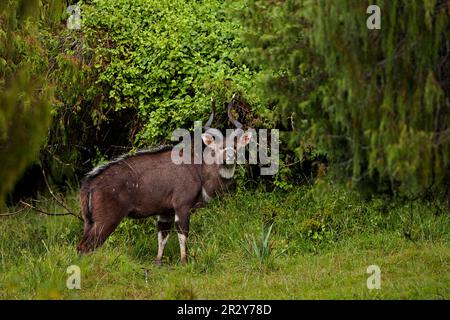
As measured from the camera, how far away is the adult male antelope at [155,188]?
445 inches

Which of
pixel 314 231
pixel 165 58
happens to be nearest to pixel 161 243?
pixel 314 231

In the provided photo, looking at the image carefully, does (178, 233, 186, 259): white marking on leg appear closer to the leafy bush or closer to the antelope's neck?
the antelope's neck

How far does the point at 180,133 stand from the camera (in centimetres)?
1273

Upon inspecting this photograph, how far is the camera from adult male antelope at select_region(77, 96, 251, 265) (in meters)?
11.3

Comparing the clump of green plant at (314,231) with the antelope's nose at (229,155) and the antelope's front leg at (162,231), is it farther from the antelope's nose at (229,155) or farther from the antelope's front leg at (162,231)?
the antelope's front leg at (162,231)

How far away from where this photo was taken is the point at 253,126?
42.3 feet

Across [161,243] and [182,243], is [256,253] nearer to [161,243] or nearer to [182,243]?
[182,243]

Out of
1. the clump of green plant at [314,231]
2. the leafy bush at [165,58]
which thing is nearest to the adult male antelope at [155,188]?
the leafy bush at [165,58]

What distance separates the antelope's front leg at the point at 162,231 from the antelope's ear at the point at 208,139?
3.69 ft

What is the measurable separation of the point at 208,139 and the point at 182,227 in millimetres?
1272

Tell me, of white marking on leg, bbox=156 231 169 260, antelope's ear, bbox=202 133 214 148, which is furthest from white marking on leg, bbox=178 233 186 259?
antelope's ear, bbox=202 133 214 148

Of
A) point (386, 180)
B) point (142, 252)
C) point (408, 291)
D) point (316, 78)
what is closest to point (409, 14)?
point (316, 78)

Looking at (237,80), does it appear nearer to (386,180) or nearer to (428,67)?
(386,180)
